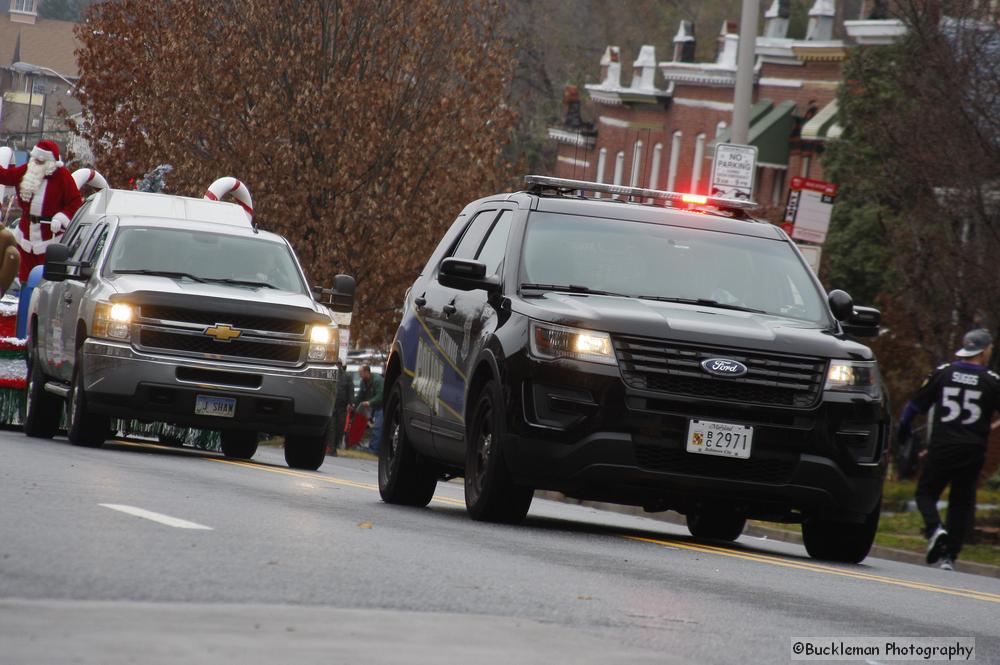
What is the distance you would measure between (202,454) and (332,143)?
16.9m

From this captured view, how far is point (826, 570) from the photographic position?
11.5 meters

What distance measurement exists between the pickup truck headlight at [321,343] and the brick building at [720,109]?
28948mm

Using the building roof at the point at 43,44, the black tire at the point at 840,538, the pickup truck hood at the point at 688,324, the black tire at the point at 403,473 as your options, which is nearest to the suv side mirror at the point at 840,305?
the pickup truck hood at the point at 688,324

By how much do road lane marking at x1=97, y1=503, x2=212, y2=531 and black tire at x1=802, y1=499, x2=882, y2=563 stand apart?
3.91 metres

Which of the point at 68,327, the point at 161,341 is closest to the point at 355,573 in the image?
the point at 161,341

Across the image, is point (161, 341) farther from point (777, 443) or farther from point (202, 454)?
point (777, 443)

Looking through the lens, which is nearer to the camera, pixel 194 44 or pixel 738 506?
pixel 738 506

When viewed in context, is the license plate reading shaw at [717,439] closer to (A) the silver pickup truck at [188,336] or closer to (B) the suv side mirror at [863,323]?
(B) the suv side mirror at [863,323]

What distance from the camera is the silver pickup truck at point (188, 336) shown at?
1695 centimetres

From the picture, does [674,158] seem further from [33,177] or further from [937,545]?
[937,545]

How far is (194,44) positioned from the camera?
36812mm

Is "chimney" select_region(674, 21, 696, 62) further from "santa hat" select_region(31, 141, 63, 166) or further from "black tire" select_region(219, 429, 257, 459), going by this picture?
"black tire" select_region(219, 429, 257, 459)

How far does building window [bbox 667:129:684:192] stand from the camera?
62.6 m

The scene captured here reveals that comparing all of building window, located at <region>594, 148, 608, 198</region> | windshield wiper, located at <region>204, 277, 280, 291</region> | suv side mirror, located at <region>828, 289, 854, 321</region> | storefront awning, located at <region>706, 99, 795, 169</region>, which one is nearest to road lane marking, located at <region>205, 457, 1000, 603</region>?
suv side mirror, located at <region>828, 289, 854, 321</region>
